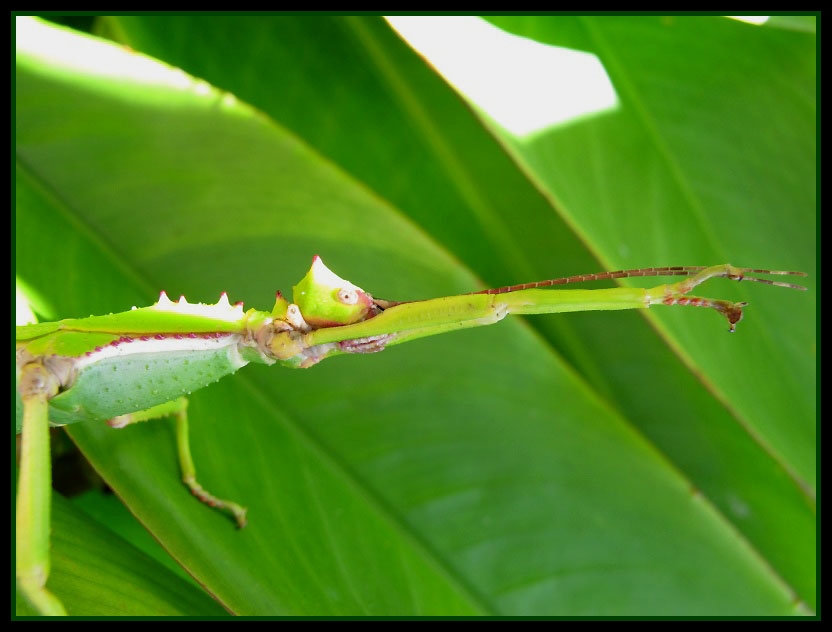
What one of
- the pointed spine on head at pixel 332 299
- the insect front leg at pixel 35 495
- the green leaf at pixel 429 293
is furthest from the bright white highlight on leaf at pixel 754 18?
the insect front leg at pixel 35 495

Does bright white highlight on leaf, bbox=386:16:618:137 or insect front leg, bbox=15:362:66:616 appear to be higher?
bright white highlight on leaf, bbox=386:16:618:137

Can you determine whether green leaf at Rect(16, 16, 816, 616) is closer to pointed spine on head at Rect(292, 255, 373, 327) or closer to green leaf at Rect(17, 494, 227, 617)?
green leaf at Rect(17, 494, 227, 617)

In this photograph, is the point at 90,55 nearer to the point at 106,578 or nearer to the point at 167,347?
the point at 167,347

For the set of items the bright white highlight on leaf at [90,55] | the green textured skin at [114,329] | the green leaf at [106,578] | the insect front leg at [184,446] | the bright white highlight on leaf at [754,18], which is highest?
the bright white highlight on leaf at [754,18]

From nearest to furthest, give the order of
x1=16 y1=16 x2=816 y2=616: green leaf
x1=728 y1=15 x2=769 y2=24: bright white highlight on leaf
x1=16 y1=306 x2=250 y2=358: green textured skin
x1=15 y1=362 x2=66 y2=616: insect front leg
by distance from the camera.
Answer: x1=15 y1=362 x2=66 y2=616: insect front leg
x1=16 y1=306 x2=250 y2=358: green textured skin
x1=16 y1=16 x2=816 y2=616: green leaf
x1=728 y1=15 x2=769 y2=24: bright white highlight on leaf

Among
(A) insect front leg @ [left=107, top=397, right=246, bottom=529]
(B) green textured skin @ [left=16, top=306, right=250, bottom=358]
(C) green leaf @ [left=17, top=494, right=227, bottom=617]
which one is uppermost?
(B) green textured skin @ [left=16, top=306, right=250, bottom=358]

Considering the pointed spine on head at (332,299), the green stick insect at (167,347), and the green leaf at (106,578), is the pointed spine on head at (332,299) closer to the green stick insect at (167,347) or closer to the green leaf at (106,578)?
the green stick insect at (167,347)

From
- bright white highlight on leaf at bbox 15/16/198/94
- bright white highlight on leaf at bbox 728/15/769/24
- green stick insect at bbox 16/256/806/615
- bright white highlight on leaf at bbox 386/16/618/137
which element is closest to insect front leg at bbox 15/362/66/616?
green stick insect at bbox 16/256/806/615
